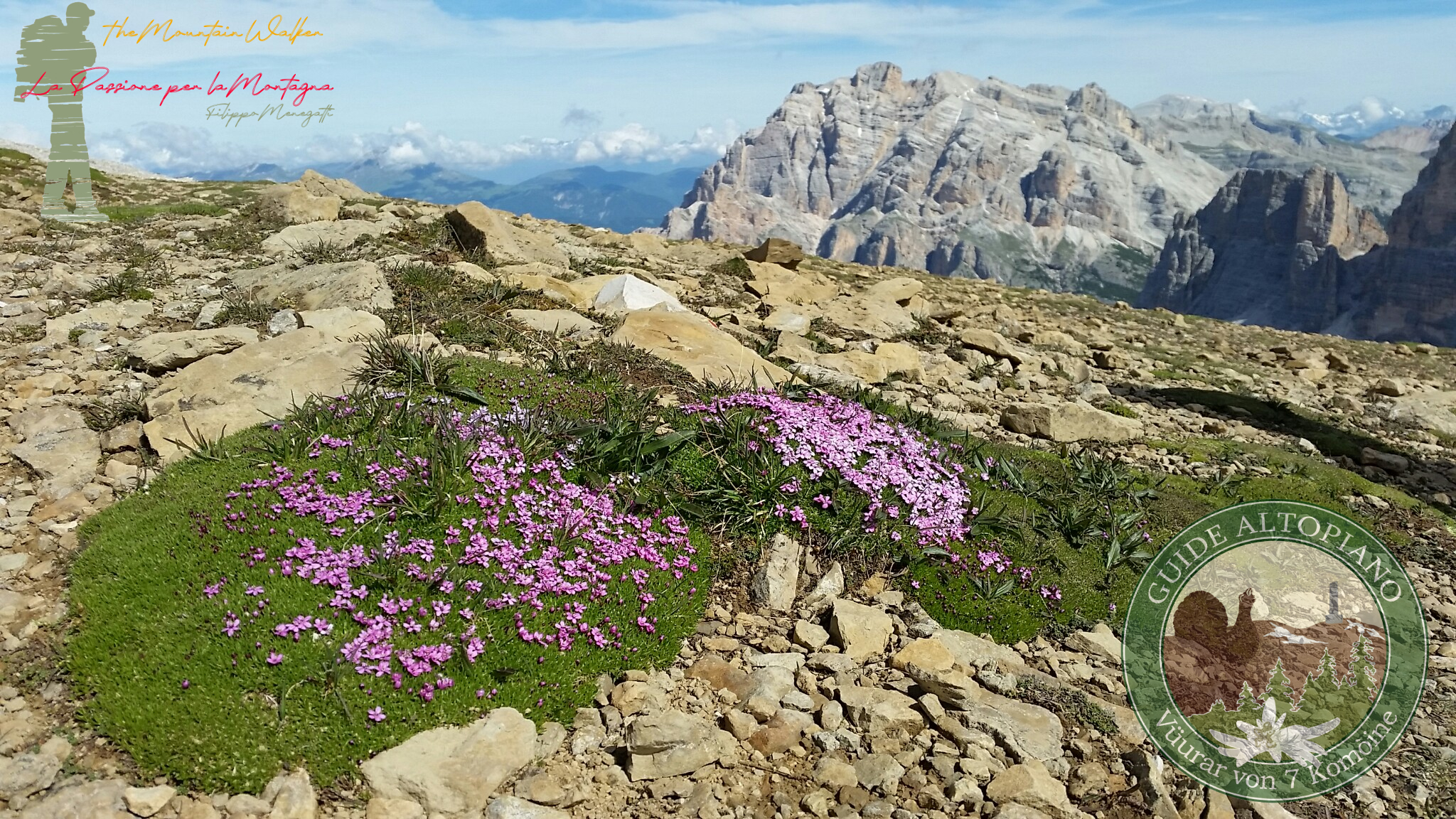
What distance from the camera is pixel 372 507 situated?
7.12m

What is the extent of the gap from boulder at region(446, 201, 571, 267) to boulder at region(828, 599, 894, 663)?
13.6 m

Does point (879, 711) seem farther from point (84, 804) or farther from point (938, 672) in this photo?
point (84, 804)

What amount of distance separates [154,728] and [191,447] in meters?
3.78

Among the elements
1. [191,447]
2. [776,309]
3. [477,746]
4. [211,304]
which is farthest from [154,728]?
[776,309]

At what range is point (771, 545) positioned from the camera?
831 centimetres

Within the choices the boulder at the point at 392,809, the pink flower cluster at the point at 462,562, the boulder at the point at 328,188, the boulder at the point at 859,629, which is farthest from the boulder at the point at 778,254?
the boulder at the point at 392,809

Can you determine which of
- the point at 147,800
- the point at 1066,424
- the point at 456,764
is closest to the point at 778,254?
the point at 1066,424

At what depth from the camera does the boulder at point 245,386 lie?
28.5 feet

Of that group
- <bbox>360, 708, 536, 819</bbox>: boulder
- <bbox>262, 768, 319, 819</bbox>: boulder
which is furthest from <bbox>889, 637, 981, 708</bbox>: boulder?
<bbox>262, 768, 319, 819</bbox>: boulder

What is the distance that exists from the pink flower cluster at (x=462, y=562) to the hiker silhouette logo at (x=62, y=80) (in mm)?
26072

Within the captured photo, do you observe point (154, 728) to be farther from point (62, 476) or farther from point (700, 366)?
point (700, 366)

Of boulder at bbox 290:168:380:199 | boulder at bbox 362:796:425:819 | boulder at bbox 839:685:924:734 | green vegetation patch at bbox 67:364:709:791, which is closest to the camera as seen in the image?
boulder at bbox 362:796:425:819

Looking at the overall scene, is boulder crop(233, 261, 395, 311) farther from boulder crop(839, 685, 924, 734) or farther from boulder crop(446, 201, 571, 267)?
boulder crop(839, 685, 924, 734)

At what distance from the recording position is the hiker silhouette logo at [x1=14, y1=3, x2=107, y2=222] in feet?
87.3
